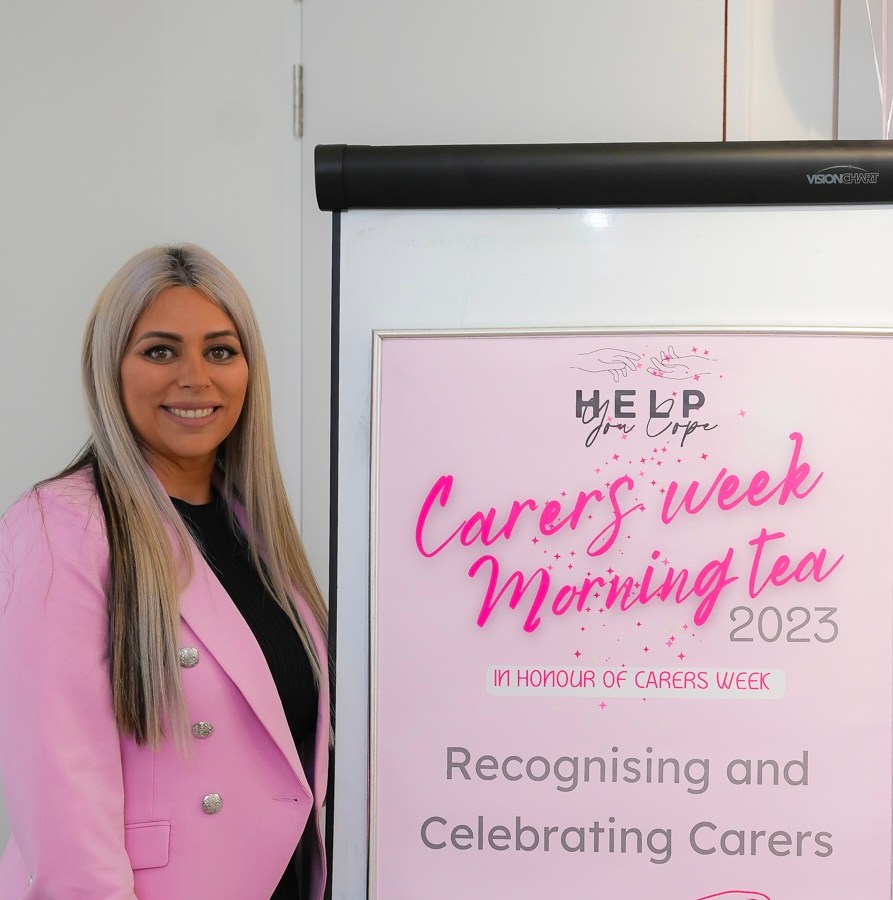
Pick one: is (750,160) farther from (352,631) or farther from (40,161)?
(40,161)

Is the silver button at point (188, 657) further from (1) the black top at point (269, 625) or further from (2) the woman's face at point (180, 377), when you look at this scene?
(2) the woman's face at point (180, 377)

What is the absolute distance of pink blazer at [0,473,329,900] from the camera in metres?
1.13

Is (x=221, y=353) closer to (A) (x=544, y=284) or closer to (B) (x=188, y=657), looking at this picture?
(B) (x=188, y=657)

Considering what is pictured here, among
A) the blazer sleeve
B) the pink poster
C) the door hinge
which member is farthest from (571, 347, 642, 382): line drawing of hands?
the door hinge

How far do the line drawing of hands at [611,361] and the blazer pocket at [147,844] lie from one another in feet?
2.70

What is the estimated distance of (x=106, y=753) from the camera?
1.17 metres

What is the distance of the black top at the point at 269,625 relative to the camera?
1.38 meters

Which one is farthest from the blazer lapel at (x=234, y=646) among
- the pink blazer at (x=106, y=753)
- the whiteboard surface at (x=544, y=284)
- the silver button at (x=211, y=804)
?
the whiteboard surface at (x=544, y=284)

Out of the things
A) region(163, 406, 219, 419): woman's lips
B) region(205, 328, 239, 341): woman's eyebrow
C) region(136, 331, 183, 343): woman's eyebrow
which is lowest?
region(163, 406, 219, 419): woman's lips

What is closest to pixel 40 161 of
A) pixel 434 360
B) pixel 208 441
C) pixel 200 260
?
pixel 200 260

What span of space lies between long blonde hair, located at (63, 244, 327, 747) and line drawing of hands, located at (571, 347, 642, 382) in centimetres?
61

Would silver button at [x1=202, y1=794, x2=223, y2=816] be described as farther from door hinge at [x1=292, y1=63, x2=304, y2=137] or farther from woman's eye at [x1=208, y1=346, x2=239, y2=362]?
door hinge at [x1=292, y1=63, x2=304, y2=137]

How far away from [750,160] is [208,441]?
84 centimetres

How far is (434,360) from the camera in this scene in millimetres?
1082
